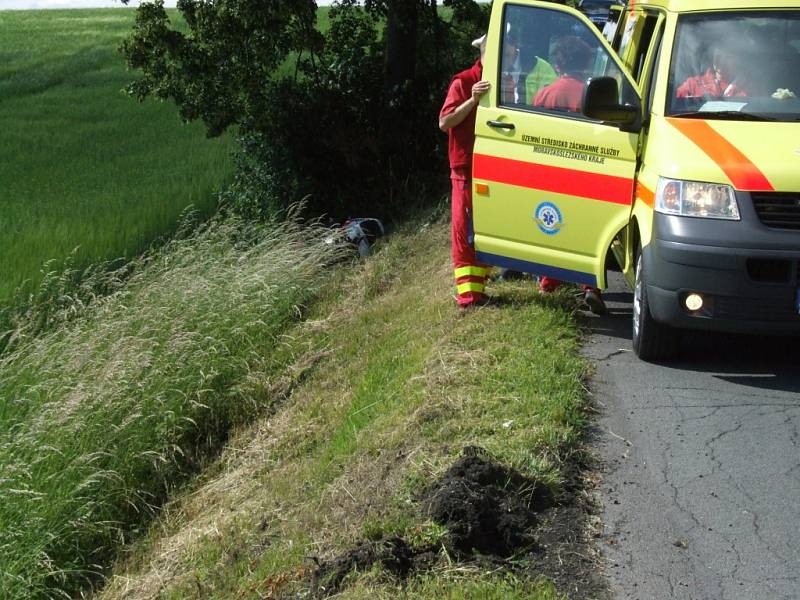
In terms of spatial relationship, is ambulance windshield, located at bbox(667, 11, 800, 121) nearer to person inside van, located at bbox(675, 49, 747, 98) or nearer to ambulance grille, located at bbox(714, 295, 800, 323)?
person inside van, located at bbox(675, 49, 747, 98)

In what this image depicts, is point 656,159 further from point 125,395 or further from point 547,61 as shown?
point 125,395

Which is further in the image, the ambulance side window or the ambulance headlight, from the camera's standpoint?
the ambulance side window

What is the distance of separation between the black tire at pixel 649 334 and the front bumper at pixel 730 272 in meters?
0.40

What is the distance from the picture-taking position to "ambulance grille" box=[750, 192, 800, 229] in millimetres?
6391

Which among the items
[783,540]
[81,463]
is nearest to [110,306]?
[81,463]

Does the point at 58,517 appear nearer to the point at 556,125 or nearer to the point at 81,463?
the point at 81,463

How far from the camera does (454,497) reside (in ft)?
16.7

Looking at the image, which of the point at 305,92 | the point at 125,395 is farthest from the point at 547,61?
the point at 305,92

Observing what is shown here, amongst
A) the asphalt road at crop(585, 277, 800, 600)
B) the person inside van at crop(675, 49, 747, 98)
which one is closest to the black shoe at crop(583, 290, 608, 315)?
the asphalt road at crop(585, 277, 800, 600)

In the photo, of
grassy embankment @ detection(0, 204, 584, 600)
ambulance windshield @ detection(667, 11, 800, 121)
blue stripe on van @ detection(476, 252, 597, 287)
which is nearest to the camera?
grassy embankment @ detection(0, 204, 584, 600)

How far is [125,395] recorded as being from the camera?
343 inches

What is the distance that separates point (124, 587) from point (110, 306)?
4.03 m

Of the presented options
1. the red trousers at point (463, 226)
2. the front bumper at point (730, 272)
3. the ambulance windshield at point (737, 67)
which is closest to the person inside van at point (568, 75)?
the ambulance windshield at point (737, 67)

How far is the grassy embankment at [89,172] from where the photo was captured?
12.7 meters
